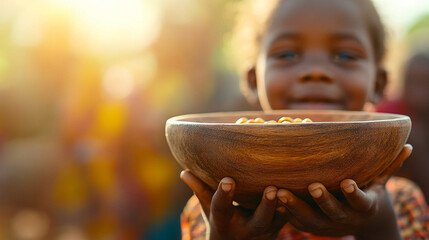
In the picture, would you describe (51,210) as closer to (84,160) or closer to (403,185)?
(84,160)

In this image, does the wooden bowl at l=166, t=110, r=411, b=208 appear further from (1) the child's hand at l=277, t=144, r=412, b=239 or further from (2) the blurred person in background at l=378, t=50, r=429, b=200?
(2) the blurred person in background at l=378, t=50, r=429, b=200

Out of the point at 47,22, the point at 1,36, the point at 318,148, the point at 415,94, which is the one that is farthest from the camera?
the point at 1,36

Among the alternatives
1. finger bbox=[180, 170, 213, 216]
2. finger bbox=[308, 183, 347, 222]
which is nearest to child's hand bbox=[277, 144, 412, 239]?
finger bbox=[308, 183, 347, 222]

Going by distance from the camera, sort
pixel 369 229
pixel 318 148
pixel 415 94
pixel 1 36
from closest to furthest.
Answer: pixel 318 148 → pixel 369 229 → pixel 415 94 → pixel 1 36

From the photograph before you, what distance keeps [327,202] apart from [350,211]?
8 cm

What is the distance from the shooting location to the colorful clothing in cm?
118

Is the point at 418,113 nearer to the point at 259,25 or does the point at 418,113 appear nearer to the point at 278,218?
the point at 259,25

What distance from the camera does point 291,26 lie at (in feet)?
4.36

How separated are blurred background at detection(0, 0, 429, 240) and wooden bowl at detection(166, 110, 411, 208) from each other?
1259 millimetres

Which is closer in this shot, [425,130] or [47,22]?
[425,130]

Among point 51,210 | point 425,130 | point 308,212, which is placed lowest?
point 51,210

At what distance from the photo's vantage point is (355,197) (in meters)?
0.70

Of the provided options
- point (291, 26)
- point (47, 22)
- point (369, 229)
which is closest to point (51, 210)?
point (47, 22)

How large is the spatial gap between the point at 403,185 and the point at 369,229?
60 centimetres
